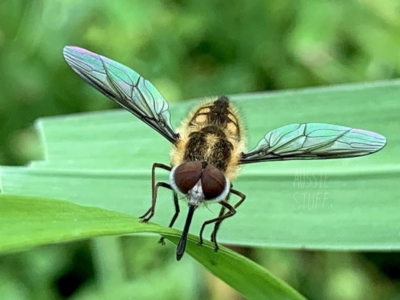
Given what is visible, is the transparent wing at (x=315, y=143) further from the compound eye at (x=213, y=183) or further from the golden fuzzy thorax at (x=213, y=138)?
the compound eye at (x=213, y=183)

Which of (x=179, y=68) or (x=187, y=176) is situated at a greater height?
(x=179, y=68)

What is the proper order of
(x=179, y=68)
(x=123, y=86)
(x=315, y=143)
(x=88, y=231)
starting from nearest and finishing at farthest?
(x=88, y=231)
(x=315, y=143)
(x=123, y=86)
(x=179, y=68)

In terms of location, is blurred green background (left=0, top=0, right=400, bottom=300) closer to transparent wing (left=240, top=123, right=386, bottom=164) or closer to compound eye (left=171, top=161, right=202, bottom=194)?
transparent wing (left=240, top=123, right=386, bottom=164)

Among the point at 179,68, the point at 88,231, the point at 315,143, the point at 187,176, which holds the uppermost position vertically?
the point at 179,68

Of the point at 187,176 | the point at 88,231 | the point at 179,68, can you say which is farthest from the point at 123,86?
the point at 179,68

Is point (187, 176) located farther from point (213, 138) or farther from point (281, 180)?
point (281, 180)

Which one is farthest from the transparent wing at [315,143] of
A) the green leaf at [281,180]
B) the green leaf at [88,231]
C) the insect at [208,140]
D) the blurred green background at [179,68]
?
the blurred green background at [179,68]

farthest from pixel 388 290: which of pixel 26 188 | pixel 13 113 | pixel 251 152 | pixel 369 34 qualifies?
pixel 13 113
